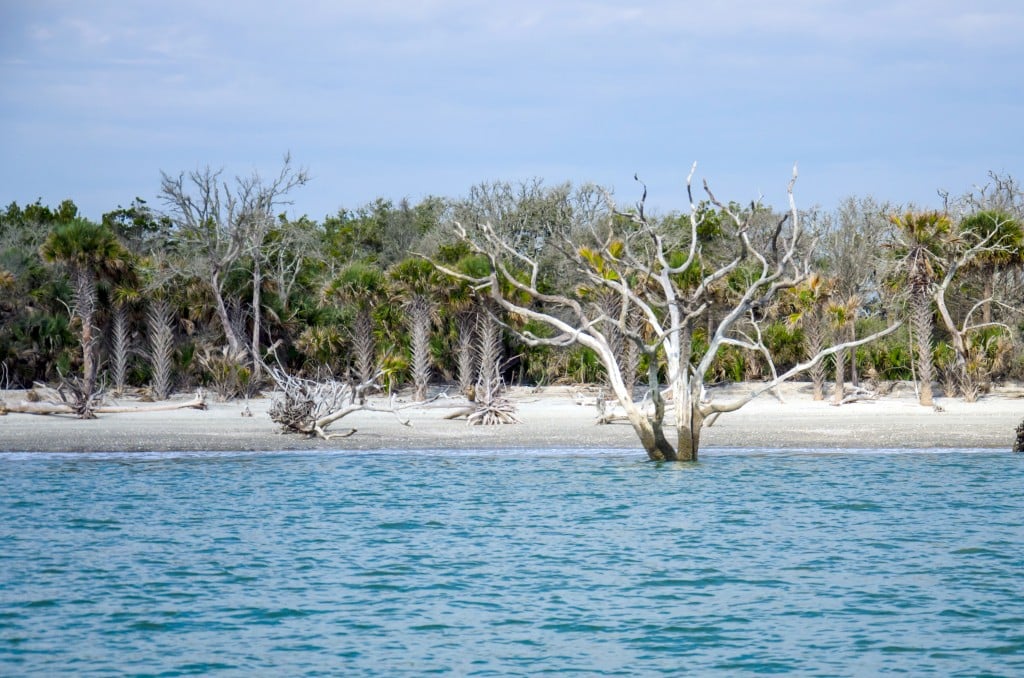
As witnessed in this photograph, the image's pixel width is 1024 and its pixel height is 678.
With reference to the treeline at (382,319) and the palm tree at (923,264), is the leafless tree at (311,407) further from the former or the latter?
the palm tree at (923,264)

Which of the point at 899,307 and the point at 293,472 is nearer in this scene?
the point at 293,472

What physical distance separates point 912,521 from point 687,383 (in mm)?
3976

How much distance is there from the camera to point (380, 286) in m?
36.2

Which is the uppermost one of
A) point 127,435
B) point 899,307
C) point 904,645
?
point 899,307

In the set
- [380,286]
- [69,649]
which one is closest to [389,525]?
[69,649]

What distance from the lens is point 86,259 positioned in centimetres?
3459

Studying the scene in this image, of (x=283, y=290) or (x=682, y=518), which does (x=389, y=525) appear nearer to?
(x=682, y=518)

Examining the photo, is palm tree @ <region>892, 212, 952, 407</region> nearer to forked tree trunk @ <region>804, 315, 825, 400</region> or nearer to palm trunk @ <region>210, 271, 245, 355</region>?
forked tree trunk @ <region>804, 315, 825, 400</region>

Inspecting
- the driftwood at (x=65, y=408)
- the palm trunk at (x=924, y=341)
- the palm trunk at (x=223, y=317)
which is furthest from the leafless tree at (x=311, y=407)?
the palm trunk at (x=924, y=341)

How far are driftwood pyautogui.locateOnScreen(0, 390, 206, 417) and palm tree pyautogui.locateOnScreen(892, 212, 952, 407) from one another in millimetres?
17827

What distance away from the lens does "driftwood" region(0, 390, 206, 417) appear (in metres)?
29.1

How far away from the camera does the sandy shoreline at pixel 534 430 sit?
24.6 m

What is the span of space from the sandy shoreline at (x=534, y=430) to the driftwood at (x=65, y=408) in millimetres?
175

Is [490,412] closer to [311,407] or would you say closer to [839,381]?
[311,407]
